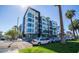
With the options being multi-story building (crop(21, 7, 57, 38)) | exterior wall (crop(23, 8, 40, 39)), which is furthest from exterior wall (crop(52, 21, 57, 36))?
exterior wall (crop(23, 8, 40, 39))

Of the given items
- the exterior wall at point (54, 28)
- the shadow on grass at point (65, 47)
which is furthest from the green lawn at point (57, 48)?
the exterior wall at point (54, 28)

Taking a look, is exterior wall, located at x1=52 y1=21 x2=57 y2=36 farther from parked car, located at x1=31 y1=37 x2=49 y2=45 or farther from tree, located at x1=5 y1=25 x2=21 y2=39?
tree, located at x1=5 y1=25 x2=21 y2=39

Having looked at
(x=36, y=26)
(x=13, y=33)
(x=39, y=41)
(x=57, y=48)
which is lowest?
(x=57, y=48)

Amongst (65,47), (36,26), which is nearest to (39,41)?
(36,26)

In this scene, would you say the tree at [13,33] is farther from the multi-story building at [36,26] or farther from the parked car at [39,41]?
the parked car at [39,41]

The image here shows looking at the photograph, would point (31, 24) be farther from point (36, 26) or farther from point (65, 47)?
point (65, 47)

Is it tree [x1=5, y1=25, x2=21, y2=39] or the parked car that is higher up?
tree [x1=5, y1=25, x2=21, y2=39]

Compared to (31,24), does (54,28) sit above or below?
below
